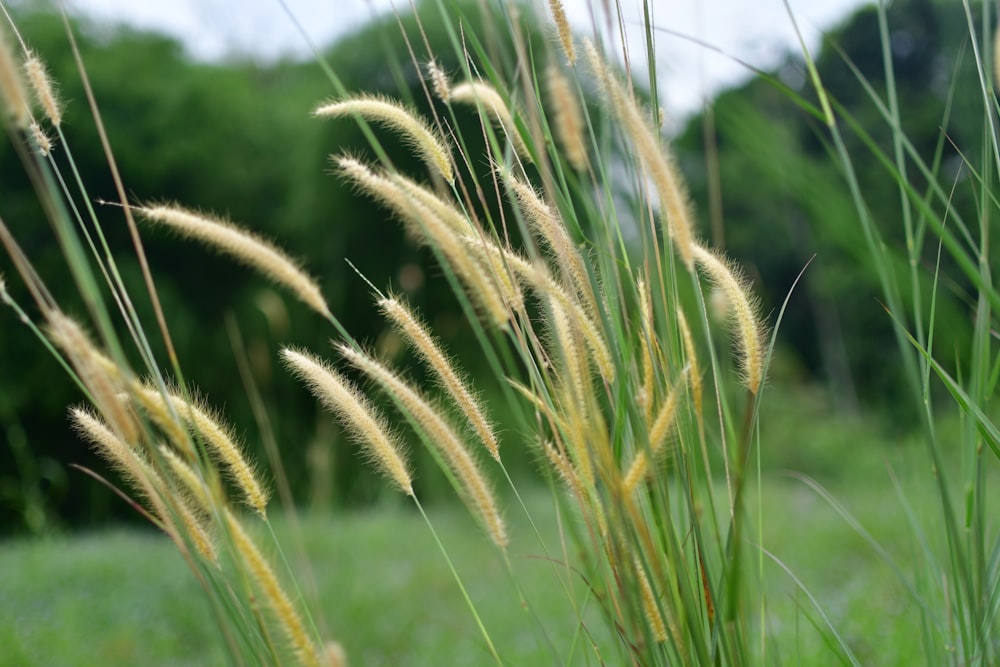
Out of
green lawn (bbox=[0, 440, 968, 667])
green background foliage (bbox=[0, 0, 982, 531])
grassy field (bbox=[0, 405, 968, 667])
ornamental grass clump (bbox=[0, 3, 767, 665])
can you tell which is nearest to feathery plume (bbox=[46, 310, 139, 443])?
ornamental grass clump (bbox=[0, 3, 767, 665])

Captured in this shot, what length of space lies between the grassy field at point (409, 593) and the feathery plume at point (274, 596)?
38.2 inches

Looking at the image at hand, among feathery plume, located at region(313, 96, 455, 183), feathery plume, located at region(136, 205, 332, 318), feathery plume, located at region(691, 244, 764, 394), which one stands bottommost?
feathery plume, located at region(691, 244, 764, 394)

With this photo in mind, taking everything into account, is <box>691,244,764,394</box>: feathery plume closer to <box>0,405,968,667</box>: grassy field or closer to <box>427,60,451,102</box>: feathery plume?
<box>427,60,451,102</box>: feathery plume

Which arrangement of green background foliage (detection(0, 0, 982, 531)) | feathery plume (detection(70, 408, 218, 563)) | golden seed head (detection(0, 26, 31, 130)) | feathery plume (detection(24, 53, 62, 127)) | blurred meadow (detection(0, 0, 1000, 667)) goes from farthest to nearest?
green background foliage (detection(0, 0, 982, 531)), blurred meadow (detection(0, 0, 1000, 667)), feathery plume (detection(24, 53, 62, 127)), feathery plume (detection(70, 408, 218, 563)), golden seed head (detection(0, 26, 31, 130))

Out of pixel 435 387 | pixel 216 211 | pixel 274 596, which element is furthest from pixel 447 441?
pixel 216 211

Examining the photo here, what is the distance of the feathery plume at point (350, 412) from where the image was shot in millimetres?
786

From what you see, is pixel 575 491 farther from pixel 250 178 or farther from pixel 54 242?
pixel 250 178

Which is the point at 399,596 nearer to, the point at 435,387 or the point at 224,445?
the point at 435,387

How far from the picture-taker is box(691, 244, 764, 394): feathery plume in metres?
0.78

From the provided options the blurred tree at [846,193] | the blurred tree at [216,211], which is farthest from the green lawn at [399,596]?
the blurred tree at [846,193]

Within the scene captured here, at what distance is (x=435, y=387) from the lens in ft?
17.0

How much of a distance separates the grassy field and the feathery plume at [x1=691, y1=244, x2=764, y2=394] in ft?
2.20

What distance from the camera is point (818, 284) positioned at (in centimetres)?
909

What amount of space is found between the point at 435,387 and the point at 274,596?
4.51 metres
